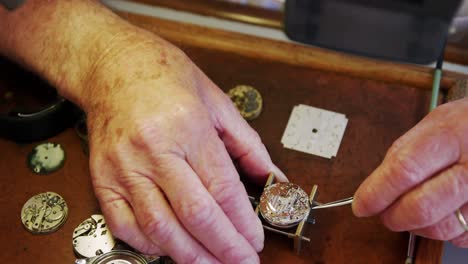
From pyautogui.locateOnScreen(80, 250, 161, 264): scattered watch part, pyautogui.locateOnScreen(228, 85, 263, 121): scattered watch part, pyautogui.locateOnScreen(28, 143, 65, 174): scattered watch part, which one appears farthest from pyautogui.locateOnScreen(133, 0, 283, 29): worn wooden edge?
pyautogui.locateOnScreen(80, 250, 161, 264): scattered watch part

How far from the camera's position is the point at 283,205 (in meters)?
0.68

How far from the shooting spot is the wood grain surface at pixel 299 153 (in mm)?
700

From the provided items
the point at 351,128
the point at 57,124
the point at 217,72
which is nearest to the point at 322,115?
the point at 351,128

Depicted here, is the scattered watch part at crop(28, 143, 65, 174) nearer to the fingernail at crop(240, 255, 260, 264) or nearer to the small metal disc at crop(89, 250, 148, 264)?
the small metal disc at crop(89, 250, 148, 264)

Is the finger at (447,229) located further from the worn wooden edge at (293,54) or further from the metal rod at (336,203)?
the worn wooden edge at (293,54)

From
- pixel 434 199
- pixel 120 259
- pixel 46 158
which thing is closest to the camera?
A: pixel 434 199

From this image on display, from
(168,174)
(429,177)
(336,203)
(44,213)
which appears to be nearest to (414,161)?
(429,177)

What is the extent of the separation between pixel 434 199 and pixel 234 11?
51 cm

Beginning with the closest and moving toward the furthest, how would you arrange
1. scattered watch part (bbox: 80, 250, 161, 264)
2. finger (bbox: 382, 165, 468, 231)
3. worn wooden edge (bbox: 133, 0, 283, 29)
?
finger (bbox: 382, 165, 468, 231) < scattered watch part (bbox: 80, 250, 161, 264) < worn wooden edge (bbox: 133, 0, 283, 29)

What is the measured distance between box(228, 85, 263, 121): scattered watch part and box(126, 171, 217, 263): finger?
250mm

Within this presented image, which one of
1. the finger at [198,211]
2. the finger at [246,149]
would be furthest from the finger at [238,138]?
Answer: the finger at [198,211]

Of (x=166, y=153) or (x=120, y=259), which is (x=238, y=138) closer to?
(x=166, y=153)

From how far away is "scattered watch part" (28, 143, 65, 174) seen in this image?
30.6 inches

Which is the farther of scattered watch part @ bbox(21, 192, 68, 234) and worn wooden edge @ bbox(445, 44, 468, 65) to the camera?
worn wooden edge @ bbox(445, 44, 468, 65)
